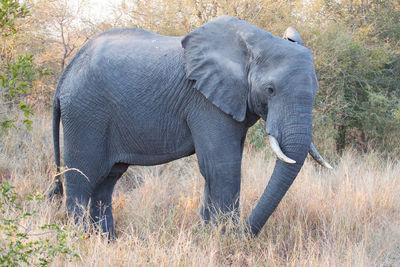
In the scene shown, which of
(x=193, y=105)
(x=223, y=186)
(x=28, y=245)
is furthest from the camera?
(x=193, y=105)

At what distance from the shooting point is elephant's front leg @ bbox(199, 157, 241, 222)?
350cm

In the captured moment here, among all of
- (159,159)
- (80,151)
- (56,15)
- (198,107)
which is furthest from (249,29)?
(56,15)

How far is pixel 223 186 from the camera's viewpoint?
3.53 meters

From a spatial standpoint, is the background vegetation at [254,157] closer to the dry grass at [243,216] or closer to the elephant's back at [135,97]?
the dry grass at [243,216]

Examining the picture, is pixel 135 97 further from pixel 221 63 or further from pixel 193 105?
pixel 221 63

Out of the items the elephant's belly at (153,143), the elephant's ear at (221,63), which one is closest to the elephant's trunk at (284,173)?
the elephant's ear at (221,63)

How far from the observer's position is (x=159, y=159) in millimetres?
3902

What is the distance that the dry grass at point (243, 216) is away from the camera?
3.12 m

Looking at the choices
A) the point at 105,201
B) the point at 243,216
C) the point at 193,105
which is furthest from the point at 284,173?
the point at 105,201

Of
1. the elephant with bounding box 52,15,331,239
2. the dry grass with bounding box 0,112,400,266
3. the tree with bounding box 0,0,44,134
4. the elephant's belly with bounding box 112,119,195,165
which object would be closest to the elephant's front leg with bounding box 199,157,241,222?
the elephant with bounding box 52,15,331,239

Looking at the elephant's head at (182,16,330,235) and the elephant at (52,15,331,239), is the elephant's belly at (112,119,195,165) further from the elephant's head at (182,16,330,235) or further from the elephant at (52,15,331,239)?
the elephant's head at (182,16,330,235)

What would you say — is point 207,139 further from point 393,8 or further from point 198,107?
point 393,8

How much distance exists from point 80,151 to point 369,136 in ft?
21.7

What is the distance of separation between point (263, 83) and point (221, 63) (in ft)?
1.32
